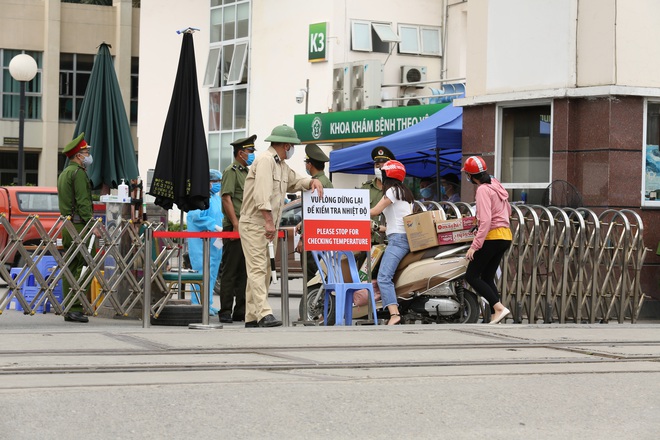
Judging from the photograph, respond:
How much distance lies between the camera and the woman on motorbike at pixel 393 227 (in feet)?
43.7

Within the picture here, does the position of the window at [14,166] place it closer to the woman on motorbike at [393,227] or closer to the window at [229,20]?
the window at [229,20]

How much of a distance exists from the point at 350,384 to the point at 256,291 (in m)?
4.25

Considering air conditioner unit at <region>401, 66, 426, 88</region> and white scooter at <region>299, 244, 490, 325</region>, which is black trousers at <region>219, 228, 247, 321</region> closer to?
white scooter at <region>299, 244, 490, 325</region>

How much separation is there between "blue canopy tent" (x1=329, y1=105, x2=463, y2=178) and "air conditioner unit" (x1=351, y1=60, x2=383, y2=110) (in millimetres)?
11615

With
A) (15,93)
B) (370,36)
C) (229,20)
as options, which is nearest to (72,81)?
(15,93)

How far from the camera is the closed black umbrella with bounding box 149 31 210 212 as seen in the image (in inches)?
542

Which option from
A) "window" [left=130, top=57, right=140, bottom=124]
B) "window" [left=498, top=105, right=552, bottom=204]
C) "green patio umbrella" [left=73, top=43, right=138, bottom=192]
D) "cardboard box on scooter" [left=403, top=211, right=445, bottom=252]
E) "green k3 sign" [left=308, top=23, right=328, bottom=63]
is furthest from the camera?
"window" [left=130, top=57, right=140, bottom=124]

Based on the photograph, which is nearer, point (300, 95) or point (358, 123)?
point (358, 123)

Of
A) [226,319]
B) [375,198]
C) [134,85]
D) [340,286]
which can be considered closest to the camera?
Answer: [340,286]

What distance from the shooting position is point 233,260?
550 inches

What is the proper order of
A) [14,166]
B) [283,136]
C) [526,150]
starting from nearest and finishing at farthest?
[283,136]
[526,150]
[14,166]

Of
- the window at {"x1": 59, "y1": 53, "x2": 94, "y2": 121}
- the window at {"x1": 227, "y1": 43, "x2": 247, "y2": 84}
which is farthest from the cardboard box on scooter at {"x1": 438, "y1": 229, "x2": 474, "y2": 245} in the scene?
the window at {"x1": 59, "y1": 53, "x2": 94, "y2": 121}

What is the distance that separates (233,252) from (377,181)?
209cm

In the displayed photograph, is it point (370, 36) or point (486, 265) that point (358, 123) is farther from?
point (486, 265)
